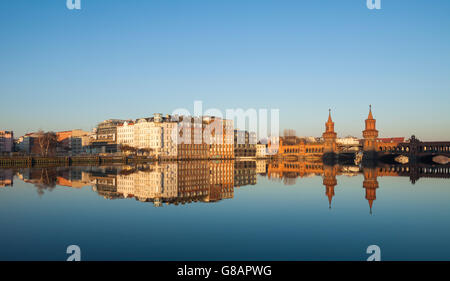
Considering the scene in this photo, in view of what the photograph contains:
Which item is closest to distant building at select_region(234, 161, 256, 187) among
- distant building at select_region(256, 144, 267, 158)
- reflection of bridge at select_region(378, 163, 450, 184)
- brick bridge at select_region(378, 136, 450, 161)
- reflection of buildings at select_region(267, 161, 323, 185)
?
reflection of buildings at select_region(267, 161, 323, 185)

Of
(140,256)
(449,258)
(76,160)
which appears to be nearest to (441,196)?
(449,258)

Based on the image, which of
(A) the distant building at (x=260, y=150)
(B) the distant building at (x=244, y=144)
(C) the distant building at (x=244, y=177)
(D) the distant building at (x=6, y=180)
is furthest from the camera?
(A) the distant building at (x=260, y=150)

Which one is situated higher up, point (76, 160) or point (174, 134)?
point (174, 134)

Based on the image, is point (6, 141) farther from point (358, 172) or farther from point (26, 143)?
point (358, 172)

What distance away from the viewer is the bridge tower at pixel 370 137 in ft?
389

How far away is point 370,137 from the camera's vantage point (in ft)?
395

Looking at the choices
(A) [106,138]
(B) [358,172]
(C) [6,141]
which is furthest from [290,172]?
(C) [6,141]

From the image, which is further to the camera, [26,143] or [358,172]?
[26,143]

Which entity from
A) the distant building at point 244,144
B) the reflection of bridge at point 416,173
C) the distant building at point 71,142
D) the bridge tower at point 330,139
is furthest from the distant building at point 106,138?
the reflection of bridge at point 416,173

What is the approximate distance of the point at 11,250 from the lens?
10.5 meters

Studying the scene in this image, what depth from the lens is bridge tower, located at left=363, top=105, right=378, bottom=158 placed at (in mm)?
118625

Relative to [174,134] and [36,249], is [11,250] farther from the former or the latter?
[174,134]

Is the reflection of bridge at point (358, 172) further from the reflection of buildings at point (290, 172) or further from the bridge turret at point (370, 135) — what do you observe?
the bridge turret at point (370, 135)
